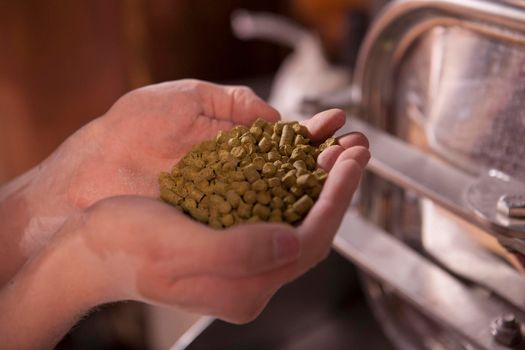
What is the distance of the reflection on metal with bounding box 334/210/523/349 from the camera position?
69 cm

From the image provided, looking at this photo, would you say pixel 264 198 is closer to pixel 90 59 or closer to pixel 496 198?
pixel 496 198

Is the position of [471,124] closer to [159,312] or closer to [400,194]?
[400,194]

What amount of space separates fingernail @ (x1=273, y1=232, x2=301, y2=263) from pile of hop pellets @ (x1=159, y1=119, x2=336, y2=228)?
0.08 m

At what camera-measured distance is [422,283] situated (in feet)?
2.51

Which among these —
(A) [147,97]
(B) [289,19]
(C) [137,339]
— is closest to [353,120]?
(A) [147,97]

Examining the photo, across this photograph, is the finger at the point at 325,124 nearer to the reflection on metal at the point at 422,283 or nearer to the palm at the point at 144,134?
the palm at the point at 144,134

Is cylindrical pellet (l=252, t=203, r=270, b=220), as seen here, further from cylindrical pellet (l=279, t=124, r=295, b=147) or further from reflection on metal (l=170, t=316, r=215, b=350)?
reflection on metal (l=170, t=316, r=215, b=350)

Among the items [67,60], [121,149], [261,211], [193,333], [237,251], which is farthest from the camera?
[67,60]

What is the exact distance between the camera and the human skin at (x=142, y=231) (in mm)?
488

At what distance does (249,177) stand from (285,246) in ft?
0.48

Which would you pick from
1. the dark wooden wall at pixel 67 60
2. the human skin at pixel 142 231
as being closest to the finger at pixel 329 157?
the human skin at pixel 142 231

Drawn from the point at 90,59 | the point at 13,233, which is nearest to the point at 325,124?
the point at 13,233

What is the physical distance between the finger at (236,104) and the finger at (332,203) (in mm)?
153

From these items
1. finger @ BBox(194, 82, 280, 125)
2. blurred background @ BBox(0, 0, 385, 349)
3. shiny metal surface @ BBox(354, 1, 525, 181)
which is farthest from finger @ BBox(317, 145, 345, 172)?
blurred background @ BBox(0, 0, 385, 349)
